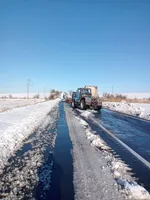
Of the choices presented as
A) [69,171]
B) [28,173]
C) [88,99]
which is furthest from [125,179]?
[88,99]

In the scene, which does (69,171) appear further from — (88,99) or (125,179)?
(88,99)

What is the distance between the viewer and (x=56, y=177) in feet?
14.6

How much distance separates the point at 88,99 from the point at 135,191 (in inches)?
888

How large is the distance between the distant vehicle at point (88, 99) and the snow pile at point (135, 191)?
22.1 metres

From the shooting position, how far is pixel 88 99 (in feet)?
86.0

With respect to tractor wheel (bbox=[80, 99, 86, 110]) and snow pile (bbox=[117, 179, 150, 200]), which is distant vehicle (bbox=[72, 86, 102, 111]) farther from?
snow pile (bbox=[117, 179, 150, 200])

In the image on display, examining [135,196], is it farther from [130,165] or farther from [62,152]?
[62,152]

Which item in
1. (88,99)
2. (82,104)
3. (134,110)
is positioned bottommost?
(134,110)

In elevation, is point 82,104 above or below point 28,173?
above

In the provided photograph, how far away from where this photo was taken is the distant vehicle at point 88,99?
2616 centimetres

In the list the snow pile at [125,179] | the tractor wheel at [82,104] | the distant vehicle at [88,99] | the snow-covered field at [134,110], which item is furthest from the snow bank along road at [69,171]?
the tractor wheel at [82,104]

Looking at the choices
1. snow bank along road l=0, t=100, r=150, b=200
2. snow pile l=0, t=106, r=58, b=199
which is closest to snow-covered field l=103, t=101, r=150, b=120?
snow bank along road l=0, t=100, r=150, b=200

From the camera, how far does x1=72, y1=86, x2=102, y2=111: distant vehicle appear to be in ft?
85.8

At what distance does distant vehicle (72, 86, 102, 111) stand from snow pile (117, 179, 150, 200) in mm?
22096
